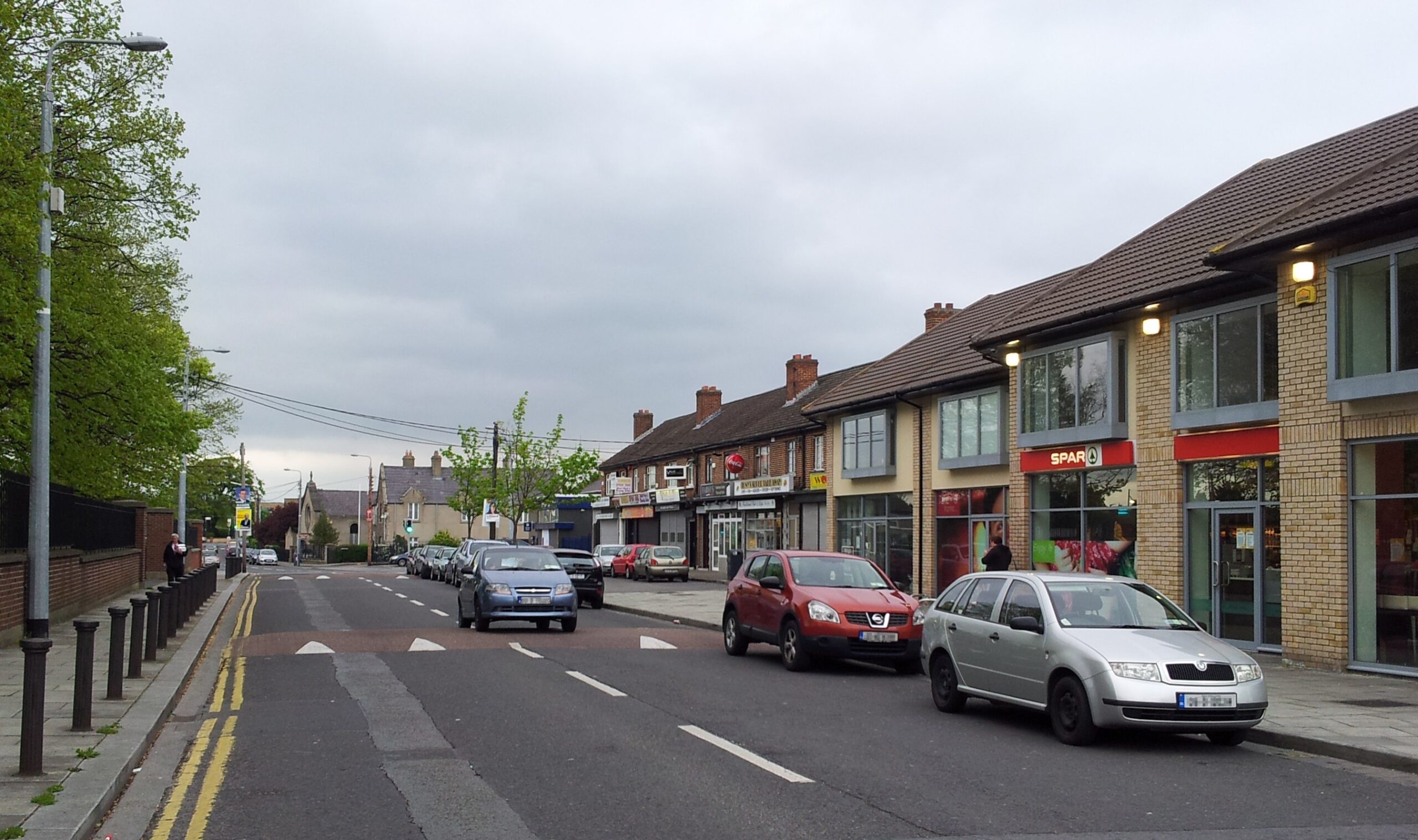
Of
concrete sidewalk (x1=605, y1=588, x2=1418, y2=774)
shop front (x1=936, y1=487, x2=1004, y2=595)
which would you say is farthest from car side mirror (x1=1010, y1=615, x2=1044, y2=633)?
shop front (x1=936, y1=487, x2=1004, y2=595)

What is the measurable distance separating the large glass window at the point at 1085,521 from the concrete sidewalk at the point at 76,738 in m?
14.6

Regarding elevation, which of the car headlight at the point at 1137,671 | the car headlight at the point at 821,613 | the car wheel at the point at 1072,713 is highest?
the car headlight at the point at 1137,671

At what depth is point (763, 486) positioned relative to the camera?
154 ft

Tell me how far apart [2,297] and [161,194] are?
6588mm

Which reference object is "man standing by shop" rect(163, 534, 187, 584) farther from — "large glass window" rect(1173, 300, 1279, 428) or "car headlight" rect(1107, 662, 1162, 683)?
"car headlight" rect(1107, 662, 1162, 683)

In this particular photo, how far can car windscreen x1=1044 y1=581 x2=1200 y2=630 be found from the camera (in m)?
11.1

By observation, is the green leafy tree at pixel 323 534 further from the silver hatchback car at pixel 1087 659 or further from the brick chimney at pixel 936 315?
the silver hatchback car at pixel 1087 659

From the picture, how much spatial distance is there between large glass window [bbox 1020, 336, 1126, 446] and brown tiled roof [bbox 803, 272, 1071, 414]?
11.5 ft

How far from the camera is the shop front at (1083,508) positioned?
21.5 m

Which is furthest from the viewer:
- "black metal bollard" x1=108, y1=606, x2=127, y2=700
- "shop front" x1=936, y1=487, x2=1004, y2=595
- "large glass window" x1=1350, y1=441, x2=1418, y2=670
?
"shop front" x1=936, y1=487, x2=1004, y2=595

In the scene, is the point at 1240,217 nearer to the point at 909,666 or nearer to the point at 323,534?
the point at 909,666

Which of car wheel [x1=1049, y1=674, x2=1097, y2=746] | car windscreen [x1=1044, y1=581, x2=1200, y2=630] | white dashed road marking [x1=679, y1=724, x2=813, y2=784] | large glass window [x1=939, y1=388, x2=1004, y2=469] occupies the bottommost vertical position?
white dashed road marking [x1=679, y1=724, x2=813, y2=784]

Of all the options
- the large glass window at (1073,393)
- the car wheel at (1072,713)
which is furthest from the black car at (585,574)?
the car wheel at (1072,713)

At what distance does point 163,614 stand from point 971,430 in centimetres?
1784
